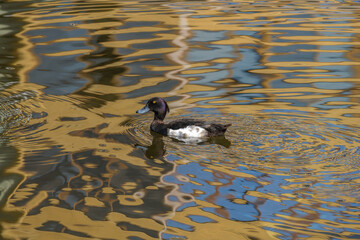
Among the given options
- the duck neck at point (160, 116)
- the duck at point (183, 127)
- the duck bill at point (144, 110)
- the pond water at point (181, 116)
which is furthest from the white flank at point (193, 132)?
the duck bill at point (144, 110)

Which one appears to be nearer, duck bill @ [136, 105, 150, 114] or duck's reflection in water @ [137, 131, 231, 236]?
duck's reflection in water @ [137, 131, 231, 236]

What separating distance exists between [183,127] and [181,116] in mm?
876

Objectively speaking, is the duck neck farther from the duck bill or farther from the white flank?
the white flank

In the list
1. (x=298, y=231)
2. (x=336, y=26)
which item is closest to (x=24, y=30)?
(x=336, y=26)

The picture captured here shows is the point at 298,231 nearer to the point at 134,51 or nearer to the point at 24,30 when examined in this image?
the point at 134,51

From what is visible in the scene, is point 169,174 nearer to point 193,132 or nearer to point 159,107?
point 193,132

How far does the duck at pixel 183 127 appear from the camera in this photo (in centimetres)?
783

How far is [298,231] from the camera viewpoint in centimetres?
557

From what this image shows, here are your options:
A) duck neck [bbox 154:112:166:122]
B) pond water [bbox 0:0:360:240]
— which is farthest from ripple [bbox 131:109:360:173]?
duck neck [bbox 154:112:166:122]

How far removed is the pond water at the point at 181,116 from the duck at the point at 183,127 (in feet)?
0.32

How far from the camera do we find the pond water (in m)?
5.93

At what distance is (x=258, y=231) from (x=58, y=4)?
13.0m

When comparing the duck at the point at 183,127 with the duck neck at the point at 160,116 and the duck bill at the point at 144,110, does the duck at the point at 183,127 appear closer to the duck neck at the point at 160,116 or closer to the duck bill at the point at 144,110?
the duck neck at the point at 160,116

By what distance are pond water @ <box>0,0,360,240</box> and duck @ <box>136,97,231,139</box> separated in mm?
98
